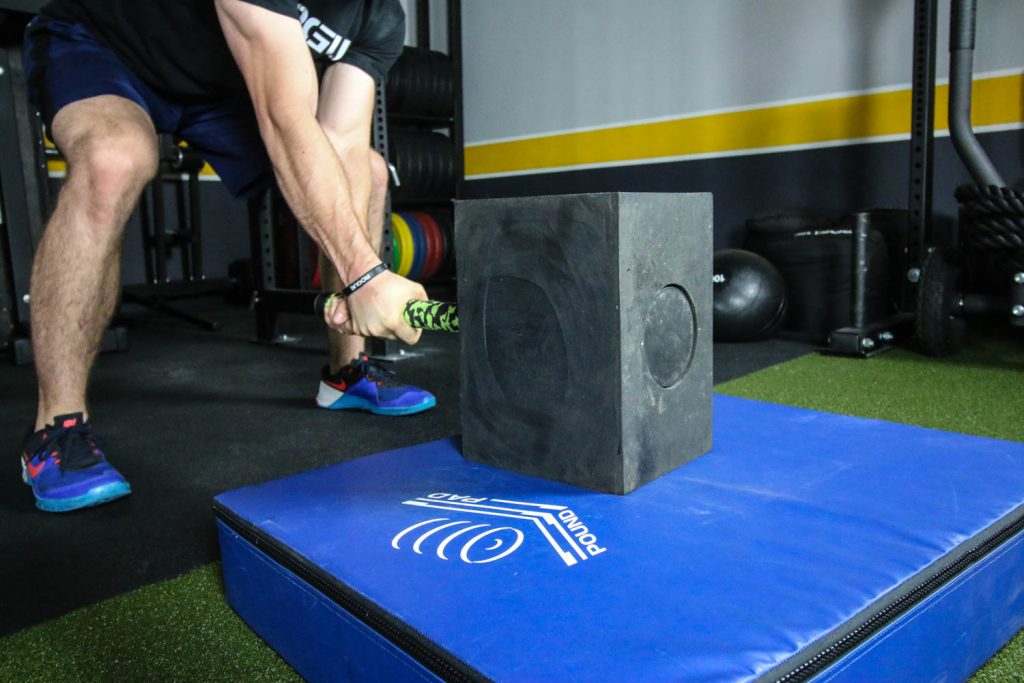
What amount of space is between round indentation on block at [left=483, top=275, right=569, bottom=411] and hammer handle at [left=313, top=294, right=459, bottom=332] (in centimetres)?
5

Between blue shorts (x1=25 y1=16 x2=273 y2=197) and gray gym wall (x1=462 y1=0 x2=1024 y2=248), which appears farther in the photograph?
gray gym wall (x1=462 y1=0 x2=1024 y2=248)

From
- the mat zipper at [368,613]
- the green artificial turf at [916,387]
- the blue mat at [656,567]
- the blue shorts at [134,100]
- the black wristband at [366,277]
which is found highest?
the blue shorts at [134,100]

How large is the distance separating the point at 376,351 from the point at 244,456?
1.14 m

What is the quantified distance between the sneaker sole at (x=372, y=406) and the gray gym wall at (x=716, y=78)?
2099mm

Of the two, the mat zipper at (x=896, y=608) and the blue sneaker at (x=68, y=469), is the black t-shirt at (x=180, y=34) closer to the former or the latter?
the blue sneaker at (x=68, y=469)

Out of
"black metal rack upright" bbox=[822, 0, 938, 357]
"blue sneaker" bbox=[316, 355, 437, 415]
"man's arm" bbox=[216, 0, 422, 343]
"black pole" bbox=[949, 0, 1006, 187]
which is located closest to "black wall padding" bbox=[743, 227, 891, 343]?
"black metal rack upright" bbox=[822, 0, 938, 357]

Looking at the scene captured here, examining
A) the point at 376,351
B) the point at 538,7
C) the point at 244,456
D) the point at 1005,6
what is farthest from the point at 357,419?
the point at 538,7

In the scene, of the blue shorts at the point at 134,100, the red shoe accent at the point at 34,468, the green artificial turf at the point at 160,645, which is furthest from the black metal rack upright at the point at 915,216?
the red shoe accent at the point at 34,468

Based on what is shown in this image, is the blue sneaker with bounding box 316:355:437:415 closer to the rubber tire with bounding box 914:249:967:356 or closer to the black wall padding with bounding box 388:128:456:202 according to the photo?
the rubber tire with bounding box 914:249:967:356

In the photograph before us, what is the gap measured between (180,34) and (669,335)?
3.68 feet

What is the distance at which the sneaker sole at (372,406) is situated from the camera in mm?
1899

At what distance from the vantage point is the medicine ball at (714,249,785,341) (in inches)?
107

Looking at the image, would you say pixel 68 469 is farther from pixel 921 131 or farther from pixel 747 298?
pixel 921 131

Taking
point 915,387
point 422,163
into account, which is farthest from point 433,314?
point 422,163
